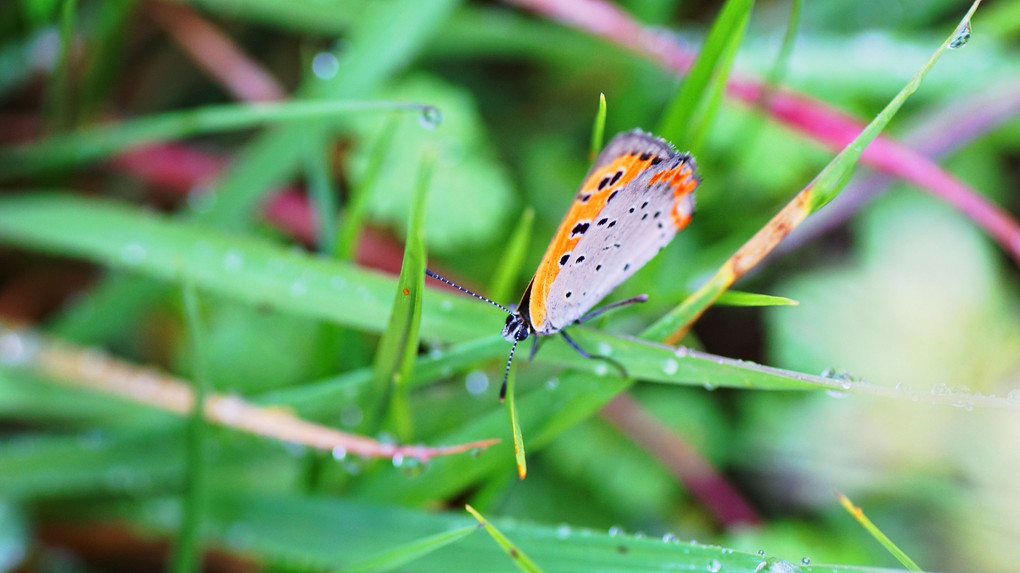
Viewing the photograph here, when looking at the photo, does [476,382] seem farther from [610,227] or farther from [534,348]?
[610,227]

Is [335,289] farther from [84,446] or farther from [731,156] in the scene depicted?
[731,156]

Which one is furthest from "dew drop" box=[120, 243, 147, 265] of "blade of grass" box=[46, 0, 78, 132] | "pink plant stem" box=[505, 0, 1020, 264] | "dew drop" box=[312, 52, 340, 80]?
"pink plant stem" box=[505, 0, 1020, 264]

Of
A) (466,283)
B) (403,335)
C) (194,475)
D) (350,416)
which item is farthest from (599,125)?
(194,475)

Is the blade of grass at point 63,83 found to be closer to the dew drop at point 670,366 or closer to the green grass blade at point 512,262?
the green grass blade at point 512,262

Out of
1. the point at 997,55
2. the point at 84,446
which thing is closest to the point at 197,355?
the point at 84,446

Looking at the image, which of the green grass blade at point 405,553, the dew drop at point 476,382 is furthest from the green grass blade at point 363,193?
the green grass blade at point 405,553
